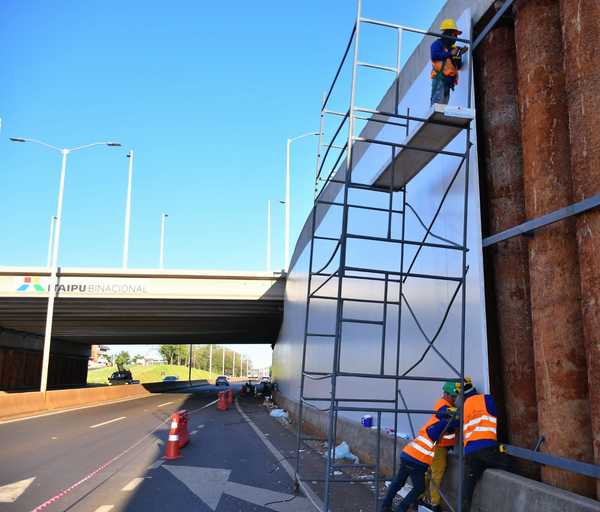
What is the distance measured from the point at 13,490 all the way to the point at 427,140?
23.8 ft

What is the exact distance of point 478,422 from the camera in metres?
5.64

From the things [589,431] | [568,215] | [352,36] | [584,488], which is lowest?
[584,488]

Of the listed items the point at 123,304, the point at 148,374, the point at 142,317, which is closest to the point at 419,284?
the point at 123,304

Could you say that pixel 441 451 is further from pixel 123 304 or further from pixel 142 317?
pixel 142 317

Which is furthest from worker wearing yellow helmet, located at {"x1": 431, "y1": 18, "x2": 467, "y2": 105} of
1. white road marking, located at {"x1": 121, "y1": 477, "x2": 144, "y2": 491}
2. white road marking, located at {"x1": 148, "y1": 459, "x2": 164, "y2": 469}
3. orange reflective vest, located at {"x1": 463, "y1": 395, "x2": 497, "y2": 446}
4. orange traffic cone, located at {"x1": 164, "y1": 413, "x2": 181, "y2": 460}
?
orange traffic cone, located at {"x1": 164, "y1": 413, "x2": 181, "y2": 460}

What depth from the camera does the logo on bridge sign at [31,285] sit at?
2791cm

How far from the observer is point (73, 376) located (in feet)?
177

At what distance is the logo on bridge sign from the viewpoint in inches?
1099

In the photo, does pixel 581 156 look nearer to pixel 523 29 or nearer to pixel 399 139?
pixel 523 29

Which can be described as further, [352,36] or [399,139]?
[399,139]

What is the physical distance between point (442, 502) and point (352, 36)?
19.6ft

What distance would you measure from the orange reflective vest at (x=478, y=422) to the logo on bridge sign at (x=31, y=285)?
26.9 meters

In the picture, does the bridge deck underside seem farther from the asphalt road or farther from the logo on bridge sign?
the asphalt road

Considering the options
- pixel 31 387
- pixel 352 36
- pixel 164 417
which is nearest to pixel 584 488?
pixel 352 36
